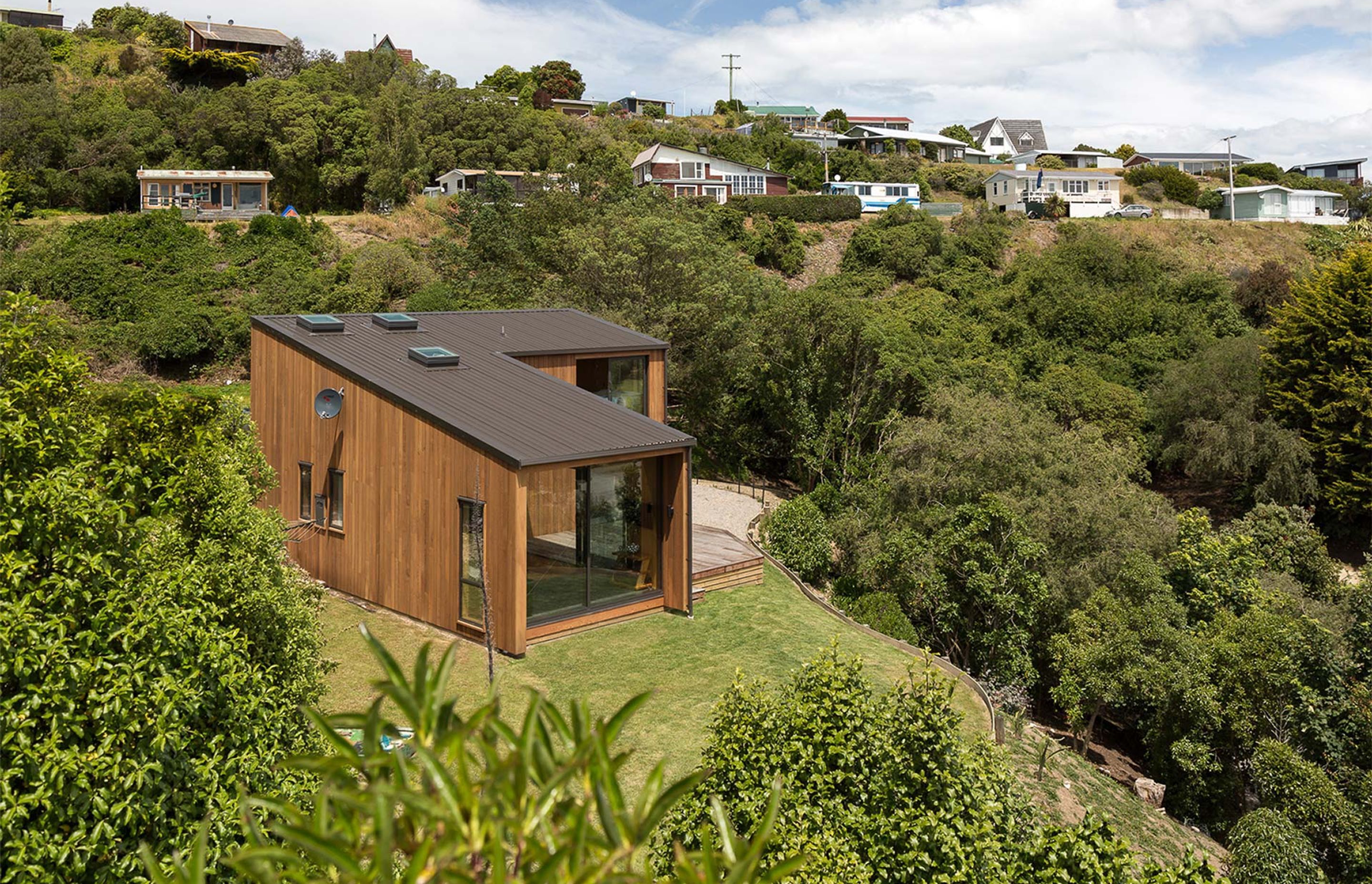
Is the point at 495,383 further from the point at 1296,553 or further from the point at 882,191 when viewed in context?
the point at 882,191

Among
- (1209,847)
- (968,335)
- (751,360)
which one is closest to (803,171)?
(968,335)

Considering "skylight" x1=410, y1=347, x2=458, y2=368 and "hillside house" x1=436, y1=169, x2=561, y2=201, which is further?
"hillside house" x1=436, y1=169, x2=561, y2=201

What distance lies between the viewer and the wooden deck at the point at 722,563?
51.5 ft

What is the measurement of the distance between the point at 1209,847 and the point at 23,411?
14.8 meters

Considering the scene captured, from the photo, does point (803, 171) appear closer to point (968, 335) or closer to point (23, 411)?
point (968, 335)

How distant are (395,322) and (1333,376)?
26393 millimetres

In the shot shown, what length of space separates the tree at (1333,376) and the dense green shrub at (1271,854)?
18.3 m

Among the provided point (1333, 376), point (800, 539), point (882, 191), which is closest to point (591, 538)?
point (800, 539)

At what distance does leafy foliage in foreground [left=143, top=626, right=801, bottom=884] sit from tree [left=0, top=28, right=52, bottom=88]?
58175mm

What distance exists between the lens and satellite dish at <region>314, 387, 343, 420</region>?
541 inches

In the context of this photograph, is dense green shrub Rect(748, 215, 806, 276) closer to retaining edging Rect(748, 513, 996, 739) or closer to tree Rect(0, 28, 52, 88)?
Result: retaining edging Rect(748, 513, 996, 739)

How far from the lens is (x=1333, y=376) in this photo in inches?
1094

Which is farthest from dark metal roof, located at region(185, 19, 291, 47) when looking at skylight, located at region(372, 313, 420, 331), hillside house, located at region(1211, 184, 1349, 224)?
hillside house, located at region(1211, 184, 1349, 224)

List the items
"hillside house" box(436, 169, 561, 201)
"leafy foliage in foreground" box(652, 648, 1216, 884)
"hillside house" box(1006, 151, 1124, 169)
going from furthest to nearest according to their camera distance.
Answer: "hillside house" box(1006, 151, 1124, 169), "hillside house" box(436, 169, 561, 201), "leafy foliage in foreground" box(652, 648, 1216, 884)
